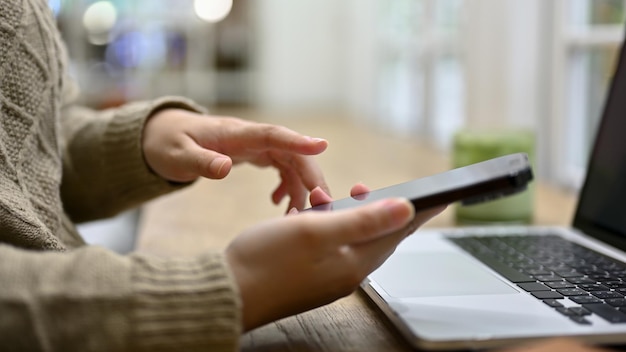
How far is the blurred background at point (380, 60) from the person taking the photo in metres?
1.43

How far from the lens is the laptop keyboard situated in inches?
19.5

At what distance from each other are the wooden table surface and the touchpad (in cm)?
3

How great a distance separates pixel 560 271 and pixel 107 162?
46 cm

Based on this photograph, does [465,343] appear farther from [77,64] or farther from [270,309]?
[77,64]

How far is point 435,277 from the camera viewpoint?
599mm

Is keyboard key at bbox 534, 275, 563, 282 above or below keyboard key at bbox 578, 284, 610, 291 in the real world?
below

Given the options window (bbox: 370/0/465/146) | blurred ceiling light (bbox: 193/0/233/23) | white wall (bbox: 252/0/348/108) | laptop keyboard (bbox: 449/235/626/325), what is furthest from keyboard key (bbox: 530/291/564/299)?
blurred ceiling light (bbox: 193/0/233/23)

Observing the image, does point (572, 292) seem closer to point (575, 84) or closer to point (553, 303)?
point (553, 303)

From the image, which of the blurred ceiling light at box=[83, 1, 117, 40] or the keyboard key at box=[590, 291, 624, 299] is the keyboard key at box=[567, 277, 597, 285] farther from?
the blurred ceiling light at box=[83, 1, 117, 40]

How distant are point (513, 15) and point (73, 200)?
975 mm

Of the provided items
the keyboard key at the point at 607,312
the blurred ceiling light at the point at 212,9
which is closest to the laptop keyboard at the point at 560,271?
the keyboard key at the point at 607,312

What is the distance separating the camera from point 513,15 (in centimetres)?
149

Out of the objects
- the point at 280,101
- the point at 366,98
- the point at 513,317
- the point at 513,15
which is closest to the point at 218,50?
the point at 280,101

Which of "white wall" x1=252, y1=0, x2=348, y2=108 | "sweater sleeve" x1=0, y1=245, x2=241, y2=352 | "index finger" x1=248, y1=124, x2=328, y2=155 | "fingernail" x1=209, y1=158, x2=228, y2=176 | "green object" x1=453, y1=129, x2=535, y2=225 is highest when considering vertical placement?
"index finger" x1=248, y1=124, x2=328, y2=155
